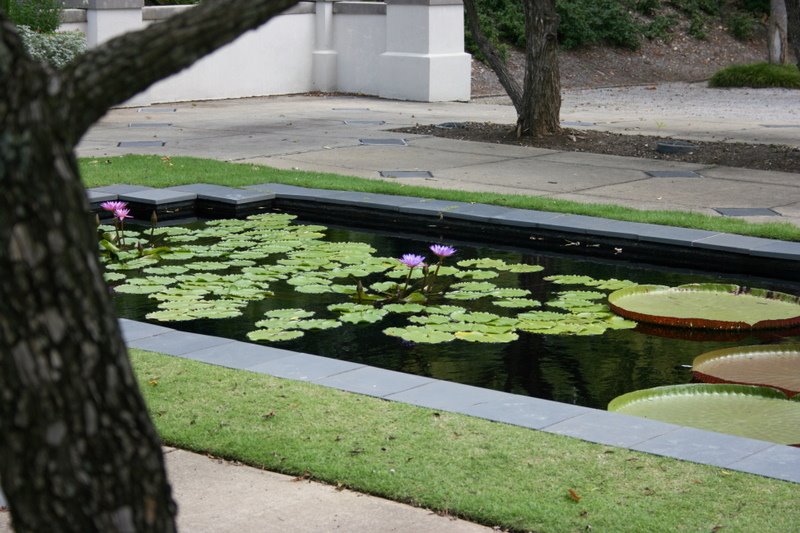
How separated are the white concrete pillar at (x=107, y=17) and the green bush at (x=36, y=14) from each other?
1.66 metres

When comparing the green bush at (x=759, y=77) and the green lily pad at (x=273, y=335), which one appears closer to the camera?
the green lily pad at (x=273, y=335)

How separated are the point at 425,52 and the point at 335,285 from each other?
44.5 feet

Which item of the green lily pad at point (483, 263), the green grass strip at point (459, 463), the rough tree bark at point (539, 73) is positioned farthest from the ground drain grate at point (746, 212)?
the green grass strip at point (459, 463)

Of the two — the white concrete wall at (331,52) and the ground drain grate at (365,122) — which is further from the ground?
the white concrete wall at (331,52)

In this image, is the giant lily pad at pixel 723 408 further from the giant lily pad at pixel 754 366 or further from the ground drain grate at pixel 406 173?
the ground drain grate at pixel 406 173

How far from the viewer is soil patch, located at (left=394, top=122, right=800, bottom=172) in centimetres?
1367

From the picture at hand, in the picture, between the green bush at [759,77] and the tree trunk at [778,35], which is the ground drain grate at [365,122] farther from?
the tree trunk at [778,35]

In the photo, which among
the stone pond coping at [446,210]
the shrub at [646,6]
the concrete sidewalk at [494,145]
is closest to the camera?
the stone pond coping at [446,210]

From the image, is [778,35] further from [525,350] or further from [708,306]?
[525,350]

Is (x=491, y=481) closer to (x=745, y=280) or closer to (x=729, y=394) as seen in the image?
(x=729, y=394)

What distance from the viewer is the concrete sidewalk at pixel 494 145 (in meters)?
11.8

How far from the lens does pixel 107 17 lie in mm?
19891

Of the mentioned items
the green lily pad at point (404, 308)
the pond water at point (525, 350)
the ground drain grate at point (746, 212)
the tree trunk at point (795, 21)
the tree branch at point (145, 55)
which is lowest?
the pond water at point (525, 350)

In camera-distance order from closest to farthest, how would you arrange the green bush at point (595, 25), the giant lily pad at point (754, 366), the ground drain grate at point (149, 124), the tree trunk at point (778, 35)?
the giant lily pad at point (754, 366), the ground drain grate at point (149, 124), the tree trunk at point (778, 35), the green bush at point (595, 25)
